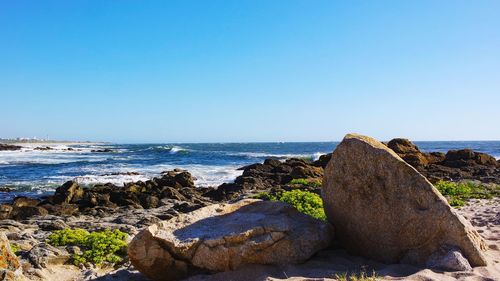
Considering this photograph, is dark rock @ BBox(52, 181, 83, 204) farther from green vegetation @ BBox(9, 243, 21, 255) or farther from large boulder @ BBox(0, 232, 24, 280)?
large boulder @ BBox(0, 232, 24, 280)

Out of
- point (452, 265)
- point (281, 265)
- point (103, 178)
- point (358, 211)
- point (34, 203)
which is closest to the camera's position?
point (452, 265)

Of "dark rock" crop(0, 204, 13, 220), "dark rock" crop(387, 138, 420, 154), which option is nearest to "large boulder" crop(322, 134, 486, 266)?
"dark rock" crop(0, 204, 13, 220)

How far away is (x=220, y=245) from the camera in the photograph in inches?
235

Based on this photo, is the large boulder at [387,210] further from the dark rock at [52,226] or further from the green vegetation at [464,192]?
the green vegetation at [464,192]

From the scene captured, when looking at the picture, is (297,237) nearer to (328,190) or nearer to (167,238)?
(328,190)

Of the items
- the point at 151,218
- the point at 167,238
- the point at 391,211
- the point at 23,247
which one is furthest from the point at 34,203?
the point at 391,211

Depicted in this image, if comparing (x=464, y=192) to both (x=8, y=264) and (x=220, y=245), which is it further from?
(x=8, y=264)

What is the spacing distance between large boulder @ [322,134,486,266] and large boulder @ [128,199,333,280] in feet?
1.77

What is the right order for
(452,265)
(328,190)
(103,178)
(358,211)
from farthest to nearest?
(103,178), (328,190), (358,211), (452,265)

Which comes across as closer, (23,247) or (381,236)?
(381,236)

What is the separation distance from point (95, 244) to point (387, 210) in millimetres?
4950

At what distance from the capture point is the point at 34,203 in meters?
15.1

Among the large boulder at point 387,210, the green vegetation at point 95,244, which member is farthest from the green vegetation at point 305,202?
the green vegetation at point 95,244

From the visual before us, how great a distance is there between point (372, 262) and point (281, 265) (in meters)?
1.34
